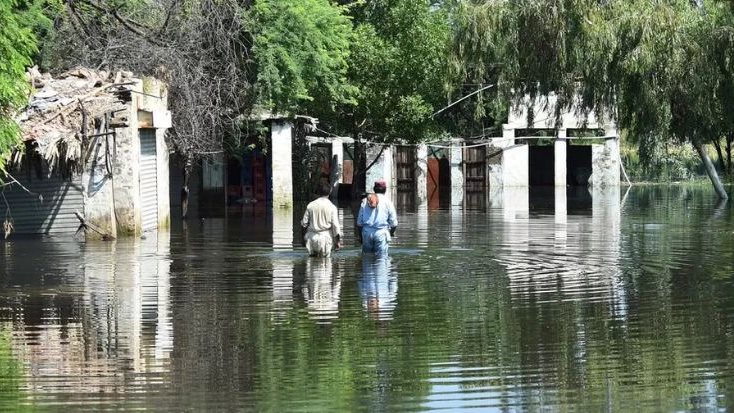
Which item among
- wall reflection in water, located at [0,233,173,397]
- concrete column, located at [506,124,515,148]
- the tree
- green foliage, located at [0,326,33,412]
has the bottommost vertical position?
green foliage, located at [0,326,33,412]

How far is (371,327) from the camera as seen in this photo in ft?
43.8

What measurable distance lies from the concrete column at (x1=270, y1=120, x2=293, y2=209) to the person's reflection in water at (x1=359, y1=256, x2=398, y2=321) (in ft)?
69.1

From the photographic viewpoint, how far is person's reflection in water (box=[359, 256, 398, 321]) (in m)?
14.7

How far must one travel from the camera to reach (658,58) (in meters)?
39.5

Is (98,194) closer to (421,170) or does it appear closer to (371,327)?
(371,327)

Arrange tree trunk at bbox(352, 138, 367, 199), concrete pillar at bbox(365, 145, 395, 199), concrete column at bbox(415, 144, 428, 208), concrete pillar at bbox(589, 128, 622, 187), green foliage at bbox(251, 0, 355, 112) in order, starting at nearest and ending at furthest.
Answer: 1. green foliage at bbox(251, 0, 355, 112)
2. tree trunk at bbox(352, 138, 367, 199)
3. concrete pillar at bbox(365, 145, 395, 199)
4. concrete column at bbox(415, 144, 428, 208)
5. concrete pillar at bbox(589, 128, 622, 187)

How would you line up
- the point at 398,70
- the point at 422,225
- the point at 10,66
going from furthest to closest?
the point at 398,70
the point at 422,225
the point at 10,66

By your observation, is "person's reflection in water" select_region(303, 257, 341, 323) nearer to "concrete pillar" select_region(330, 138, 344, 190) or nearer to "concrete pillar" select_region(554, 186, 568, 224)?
"concrete pillar" select_region(554, 186, 568, 224)

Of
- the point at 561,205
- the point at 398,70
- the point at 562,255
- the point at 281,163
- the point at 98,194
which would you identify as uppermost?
the point at 398,70

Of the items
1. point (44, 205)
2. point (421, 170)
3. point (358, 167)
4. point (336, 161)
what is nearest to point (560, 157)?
point (421, 170)

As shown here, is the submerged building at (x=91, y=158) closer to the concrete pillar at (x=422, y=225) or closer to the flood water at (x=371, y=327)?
the flood water at (x=371, y=327)

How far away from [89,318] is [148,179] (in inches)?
622

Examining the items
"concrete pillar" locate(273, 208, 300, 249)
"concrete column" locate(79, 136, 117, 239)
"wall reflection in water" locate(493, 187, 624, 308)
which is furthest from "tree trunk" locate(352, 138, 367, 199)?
"concrete column" locate(79, 136, 117, 239)

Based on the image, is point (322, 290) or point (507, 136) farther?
point (507, 136)
